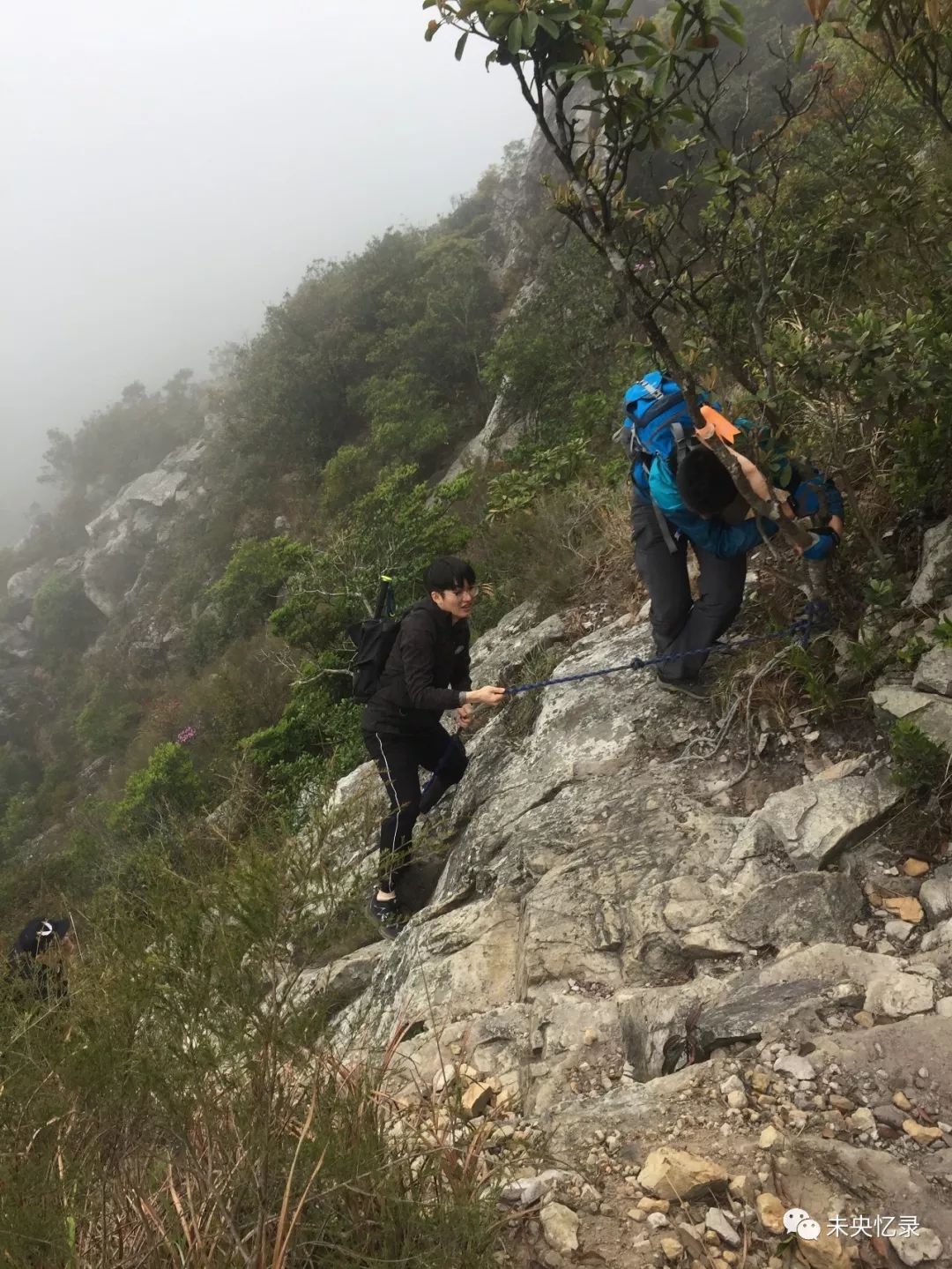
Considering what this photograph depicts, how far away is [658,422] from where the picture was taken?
3121 mm

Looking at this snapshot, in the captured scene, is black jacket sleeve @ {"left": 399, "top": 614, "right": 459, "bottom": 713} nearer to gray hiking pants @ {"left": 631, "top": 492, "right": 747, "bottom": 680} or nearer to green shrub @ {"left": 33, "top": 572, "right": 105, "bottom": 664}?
gray hiking pants @ {"left": 631, "top": 492, "right": 747, "bottom": 680}

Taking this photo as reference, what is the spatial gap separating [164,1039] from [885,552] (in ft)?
10.5

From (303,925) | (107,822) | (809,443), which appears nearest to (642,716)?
(809,443)

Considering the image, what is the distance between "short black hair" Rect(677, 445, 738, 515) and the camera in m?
2.95

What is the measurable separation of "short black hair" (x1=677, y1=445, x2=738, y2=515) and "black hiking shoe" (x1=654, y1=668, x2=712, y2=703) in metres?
0.94

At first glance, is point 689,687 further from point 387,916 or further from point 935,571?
point 387,916

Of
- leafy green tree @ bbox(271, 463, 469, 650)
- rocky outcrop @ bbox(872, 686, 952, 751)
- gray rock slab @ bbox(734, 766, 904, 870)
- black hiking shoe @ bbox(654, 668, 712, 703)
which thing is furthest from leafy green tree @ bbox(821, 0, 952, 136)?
leafy green tree @ bbox(271, 463, 469, 650)

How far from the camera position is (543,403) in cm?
1305

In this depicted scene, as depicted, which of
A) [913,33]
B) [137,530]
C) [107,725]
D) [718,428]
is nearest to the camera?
[913,33]

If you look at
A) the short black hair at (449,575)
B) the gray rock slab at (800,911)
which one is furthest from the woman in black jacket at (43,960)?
the gray rock slab at (800,911)

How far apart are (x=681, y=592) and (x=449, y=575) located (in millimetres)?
1197

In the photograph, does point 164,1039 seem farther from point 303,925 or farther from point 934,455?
point 934,455

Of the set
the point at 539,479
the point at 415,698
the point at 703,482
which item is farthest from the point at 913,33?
the point at 539,479

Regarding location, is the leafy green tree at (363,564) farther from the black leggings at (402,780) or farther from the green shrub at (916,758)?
the green shrub at (916,758)
